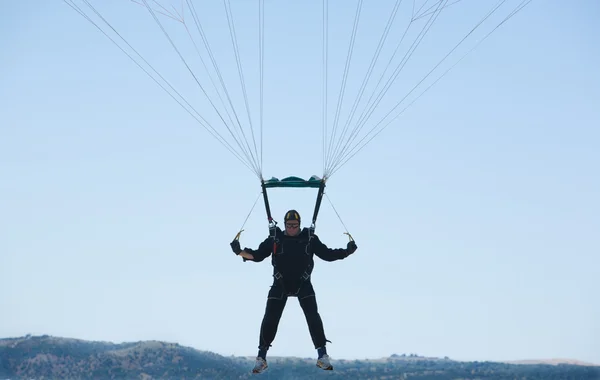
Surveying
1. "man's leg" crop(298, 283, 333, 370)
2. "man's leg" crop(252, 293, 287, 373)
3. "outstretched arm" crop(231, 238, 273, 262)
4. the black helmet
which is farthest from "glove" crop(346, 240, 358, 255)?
"man's leg" crop(252, 293, 287, 373)

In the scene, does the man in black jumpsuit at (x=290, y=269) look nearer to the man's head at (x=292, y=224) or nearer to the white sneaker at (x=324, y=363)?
the man's head at (x=292, y=224)

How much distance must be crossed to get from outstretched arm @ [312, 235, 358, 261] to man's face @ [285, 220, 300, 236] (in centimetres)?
53

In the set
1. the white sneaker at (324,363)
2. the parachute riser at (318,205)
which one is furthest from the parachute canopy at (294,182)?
the white sneaker at (324,363)

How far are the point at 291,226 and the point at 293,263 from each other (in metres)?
1.01

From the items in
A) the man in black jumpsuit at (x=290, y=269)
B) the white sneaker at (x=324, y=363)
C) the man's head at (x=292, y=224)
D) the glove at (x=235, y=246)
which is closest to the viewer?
the white sneaker at (x=324, y=363)

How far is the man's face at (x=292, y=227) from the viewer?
26.4 meters

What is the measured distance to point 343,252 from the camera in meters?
25.9

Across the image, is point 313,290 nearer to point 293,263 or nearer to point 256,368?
point 293,263

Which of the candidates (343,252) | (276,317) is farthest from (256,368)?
(343,252)

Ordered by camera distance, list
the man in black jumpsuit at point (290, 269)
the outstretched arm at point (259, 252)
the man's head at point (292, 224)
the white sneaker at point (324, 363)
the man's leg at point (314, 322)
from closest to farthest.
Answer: the white sneaker at point (324, 363), the man's leg at point (314, 322), the outstretched arm at point (259, 252), the man in black jumpsuit at point (290, 269), the man's head at point (292, 224)

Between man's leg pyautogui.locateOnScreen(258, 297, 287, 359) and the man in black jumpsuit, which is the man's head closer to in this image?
the man in black jumpsuit

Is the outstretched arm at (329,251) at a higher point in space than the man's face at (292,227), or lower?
lower

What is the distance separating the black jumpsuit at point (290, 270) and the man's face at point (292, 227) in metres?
0.13

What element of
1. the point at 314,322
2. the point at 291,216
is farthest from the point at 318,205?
the point at 314,322
